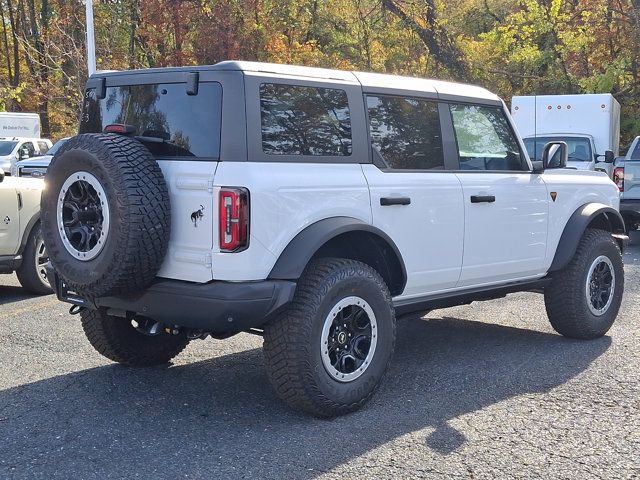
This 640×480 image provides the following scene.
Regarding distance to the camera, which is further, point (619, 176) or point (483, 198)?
point (619, 176)

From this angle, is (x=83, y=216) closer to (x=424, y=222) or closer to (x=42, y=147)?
(x=424, y=222)

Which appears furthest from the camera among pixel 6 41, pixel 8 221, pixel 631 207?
pixel 6 41

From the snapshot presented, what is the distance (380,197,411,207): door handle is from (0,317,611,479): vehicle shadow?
1188mm

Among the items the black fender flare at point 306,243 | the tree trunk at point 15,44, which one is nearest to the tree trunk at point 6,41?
the tree trunk at point 15,44

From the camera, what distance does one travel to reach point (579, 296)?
20.5ft

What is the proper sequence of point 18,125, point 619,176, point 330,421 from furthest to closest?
1. point 18,125
2. point 619,176
3. point 330,421

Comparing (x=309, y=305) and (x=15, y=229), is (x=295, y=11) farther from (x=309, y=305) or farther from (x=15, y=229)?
(x=309, y=305)

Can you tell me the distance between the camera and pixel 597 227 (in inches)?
261

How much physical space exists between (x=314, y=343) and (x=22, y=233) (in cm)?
479

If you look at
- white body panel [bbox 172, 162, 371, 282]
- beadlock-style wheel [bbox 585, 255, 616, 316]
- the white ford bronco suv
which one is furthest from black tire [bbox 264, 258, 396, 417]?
beadlock-style wheel [bbox 585, 255, 616, 316]

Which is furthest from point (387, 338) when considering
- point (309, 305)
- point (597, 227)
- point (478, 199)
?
point (597, 227)

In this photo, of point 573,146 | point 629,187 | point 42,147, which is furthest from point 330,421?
point 42,147

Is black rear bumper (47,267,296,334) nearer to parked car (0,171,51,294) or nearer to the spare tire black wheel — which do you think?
the spare tire black wheel

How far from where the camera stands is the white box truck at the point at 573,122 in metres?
15.0
